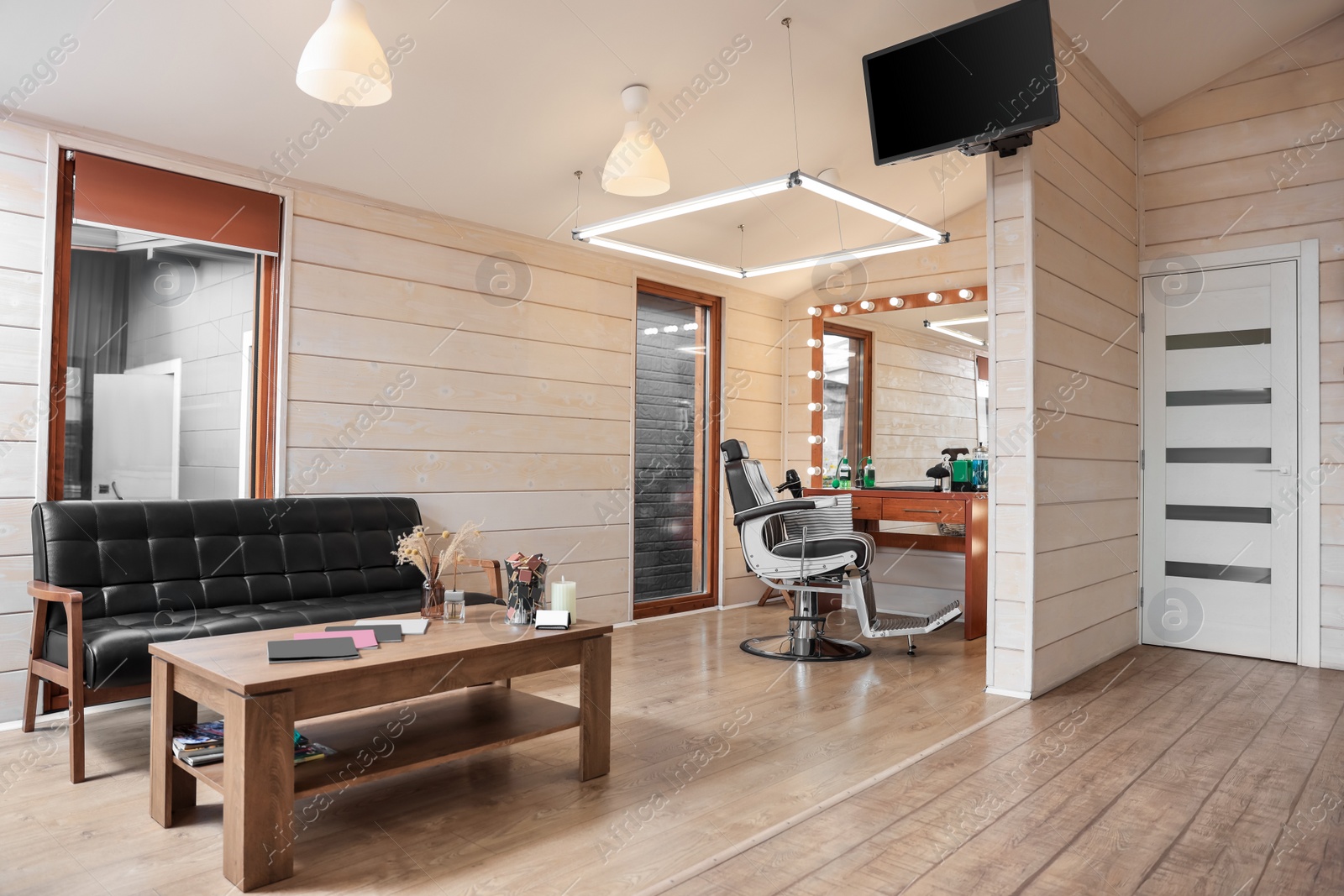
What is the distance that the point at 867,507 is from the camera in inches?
231

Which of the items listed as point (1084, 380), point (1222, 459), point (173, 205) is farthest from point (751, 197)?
point (1222, 459)

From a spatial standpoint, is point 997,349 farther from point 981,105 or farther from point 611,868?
point 611,868

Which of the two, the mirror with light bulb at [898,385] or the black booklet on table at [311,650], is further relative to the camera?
the mirror with light bulb at [898,385]

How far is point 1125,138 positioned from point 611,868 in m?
5.09

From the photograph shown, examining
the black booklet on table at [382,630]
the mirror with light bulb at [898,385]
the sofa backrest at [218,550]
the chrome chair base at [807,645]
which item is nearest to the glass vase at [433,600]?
the black booklet on table at [382,630]

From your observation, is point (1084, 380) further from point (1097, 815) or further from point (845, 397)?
point (1097, 815)

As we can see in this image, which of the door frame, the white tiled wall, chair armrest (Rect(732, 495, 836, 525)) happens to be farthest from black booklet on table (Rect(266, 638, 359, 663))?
the door frame

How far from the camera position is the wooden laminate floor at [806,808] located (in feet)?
7.27

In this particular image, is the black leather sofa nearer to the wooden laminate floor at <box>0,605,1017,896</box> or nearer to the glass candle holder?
the wooden laminate floor at <box>0,605,1017,896</box>

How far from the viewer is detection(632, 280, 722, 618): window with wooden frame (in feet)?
20.2

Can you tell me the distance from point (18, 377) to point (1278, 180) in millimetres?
6418

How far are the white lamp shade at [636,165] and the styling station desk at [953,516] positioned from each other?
288 centimetres

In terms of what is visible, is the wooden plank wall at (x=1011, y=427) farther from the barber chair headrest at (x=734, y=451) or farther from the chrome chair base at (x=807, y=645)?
the barber chair headrest at (x=734, y=451)

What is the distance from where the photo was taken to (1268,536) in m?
4.86
